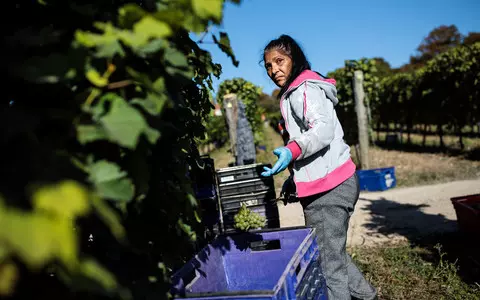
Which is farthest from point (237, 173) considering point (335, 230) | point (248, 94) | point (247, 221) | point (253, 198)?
point (248, 94)

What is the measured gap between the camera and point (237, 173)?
3277mm

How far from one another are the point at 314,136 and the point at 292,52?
76 centimetres

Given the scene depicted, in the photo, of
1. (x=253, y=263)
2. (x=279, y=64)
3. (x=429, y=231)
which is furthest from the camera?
(x=429, y=231)

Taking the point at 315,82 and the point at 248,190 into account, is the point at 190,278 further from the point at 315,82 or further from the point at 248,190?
the point at 248,190

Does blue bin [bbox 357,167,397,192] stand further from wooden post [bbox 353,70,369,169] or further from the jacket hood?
the jacket hood

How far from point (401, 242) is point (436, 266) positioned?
0.89 m

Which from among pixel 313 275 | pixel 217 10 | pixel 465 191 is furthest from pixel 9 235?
pixel 465 191

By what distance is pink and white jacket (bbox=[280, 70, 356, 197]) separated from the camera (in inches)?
79.1

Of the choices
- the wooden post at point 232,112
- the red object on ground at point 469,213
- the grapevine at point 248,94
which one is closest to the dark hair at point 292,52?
the red object on ground at point 469,213

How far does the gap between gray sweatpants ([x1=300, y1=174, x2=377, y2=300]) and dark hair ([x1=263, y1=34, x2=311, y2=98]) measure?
0.77 m

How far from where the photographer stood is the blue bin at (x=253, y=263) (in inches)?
64.1

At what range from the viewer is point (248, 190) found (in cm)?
328

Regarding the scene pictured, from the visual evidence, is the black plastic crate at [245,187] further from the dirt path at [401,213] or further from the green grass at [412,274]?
the dirt path at [401,213]

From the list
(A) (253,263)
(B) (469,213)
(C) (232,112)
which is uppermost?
(C) (232,112)
